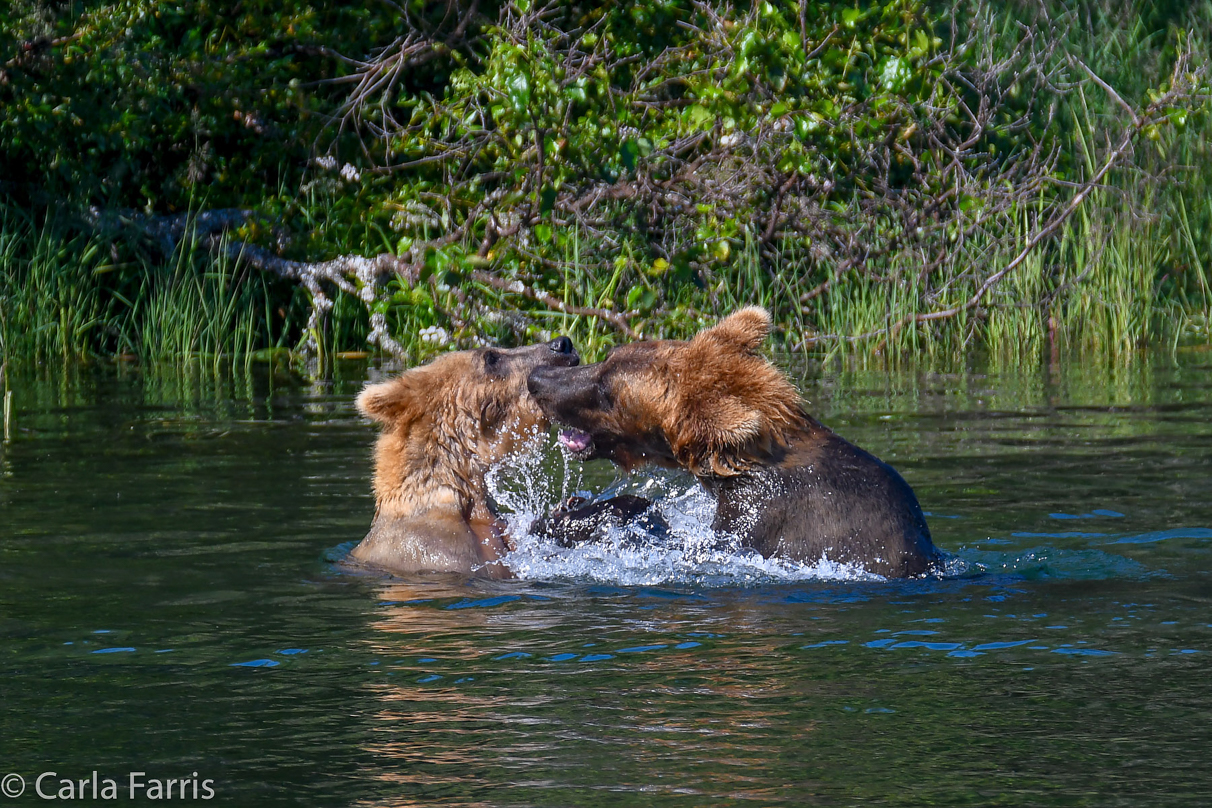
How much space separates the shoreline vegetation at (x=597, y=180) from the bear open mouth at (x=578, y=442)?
6.21 m

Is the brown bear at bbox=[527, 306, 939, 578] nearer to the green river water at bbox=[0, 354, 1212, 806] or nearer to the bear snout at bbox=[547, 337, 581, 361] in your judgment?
the green river water at bbox=[0, 354, 1212, 806]

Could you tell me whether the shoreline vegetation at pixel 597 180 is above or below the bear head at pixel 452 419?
above

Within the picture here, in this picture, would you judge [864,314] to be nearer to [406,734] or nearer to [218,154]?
[218,154]

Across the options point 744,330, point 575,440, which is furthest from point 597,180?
point 744,330

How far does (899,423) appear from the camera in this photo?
10.0 meters

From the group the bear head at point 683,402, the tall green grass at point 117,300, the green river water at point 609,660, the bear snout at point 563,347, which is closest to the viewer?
the green river water at point 609,660

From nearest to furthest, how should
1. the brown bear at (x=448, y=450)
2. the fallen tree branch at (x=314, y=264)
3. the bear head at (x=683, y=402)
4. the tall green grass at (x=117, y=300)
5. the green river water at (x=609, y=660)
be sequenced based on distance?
the green river water at (x=609, y=660) < the bear head at (x=683, y=402) < the brown bear at (x=448, y=450) < the fallen tree branch at (x=314, y=264) < the tall green grass at (x=117, y=300)

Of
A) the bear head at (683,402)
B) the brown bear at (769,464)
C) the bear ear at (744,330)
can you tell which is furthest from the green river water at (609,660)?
the bear ear at (744,330)

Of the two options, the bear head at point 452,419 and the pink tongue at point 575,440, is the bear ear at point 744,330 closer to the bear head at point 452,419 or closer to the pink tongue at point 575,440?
the pink tongue at point 575,440

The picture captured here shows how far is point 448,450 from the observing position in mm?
6340

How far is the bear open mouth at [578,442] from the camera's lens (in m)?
6.08

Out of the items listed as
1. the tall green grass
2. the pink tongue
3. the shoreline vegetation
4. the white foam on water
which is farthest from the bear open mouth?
the tall green grass

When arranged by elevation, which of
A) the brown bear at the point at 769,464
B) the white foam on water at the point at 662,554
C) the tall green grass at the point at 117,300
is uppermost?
the tall green grass at the point at 117,300

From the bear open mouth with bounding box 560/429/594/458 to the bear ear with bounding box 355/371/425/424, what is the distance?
2.06 ft
